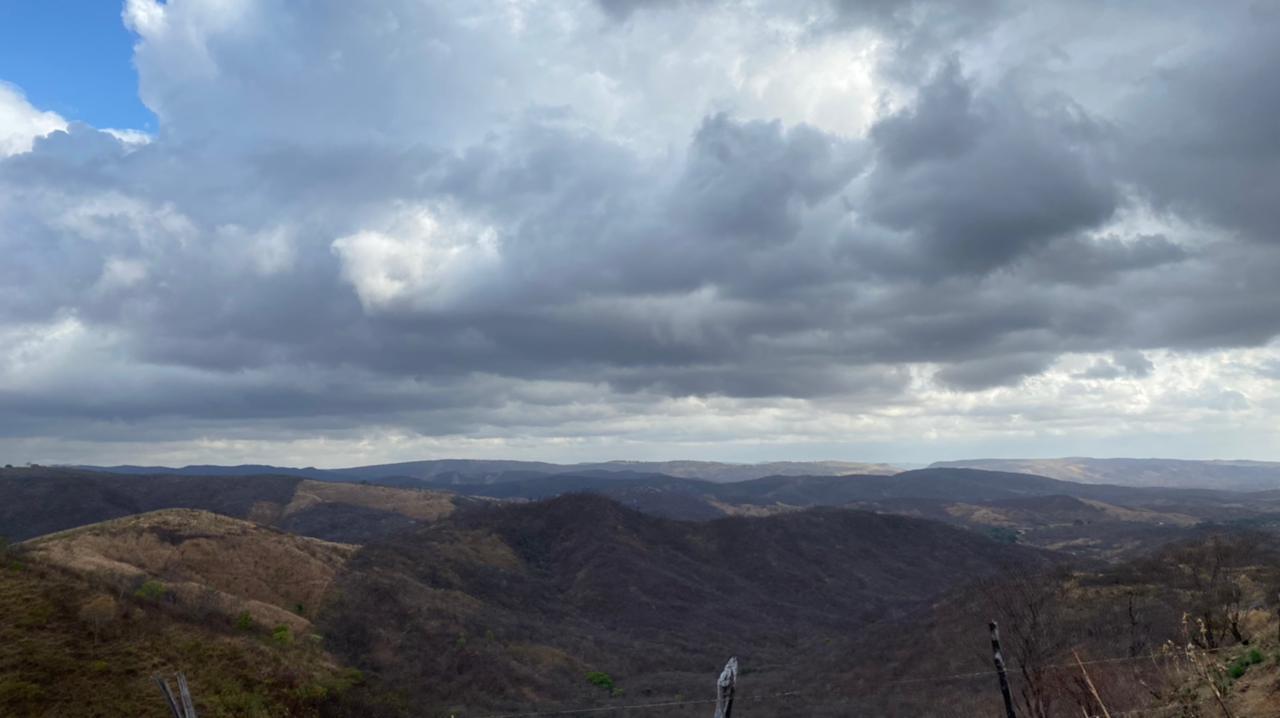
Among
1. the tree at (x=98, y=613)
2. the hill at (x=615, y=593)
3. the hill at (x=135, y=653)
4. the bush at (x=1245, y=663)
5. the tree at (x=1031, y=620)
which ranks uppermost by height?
the bush at (x=1245, y=663)

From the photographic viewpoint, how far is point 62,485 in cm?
17362

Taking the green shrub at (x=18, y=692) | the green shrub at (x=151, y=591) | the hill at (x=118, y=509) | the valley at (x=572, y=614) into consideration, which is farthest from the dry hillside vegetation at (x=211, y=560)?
the hill at (x=118, y=509)

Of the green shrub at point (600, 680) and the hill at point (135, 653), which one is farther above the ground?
the hill at point (135, 653)

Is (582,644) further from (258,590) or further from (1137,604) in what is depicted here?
(1137,604)

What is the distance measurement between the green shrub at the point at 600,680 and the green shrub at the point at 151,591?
113ft

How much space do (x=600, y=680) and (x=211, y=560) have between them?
37078mm

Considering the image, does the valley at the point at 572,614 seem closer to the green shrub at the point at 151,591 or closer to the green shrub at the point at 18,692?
the green shrub at the point at 18,692

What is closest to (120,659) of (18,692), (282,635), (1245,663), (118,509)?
(18,692)

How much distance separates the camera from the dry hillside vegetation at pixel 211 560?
2143 inches

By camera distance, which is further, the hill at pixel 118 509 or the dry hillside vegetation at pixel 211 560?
the hill at pixel 118 509

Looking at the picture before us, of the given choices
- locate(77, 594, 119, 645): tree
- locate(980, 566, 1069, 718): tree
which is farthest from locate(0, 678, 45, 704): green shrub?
locate(980, 566, 1069, 718): tree

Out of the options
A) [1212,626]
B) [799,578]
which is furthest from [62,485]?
[1212,626]

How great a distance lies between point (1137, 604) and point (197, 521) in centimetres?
8601

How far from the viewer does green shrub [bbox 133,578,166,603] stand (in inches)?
1618
